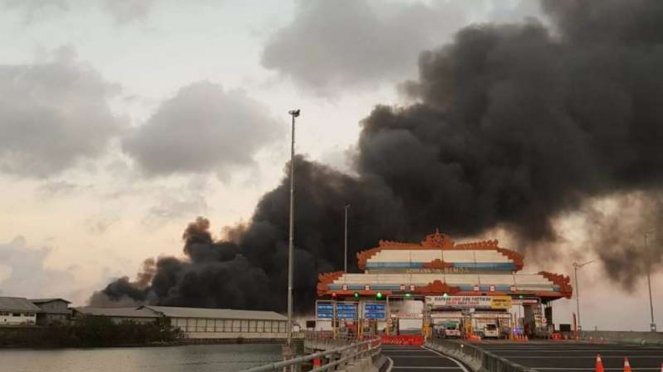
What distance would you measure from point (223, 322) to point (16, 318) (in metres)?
41.6

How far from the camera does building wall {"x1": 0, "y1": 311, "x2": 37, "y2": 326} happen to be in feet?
354

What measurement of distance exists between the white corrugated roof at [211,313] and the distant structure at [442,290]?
53097 millimetres

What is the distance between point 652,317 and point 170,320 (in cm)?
9045

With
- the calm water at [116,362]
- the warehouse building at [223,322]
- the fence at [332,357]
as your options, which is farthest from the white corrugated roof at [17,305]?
the fence at [332,357]

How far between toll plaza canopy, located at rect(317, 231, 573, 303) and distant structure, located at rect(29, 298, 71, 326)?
59351 millimetres

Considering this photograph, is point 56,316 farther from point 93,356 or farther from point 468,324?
point 468,324

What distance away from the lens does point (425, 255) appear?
3561 inches

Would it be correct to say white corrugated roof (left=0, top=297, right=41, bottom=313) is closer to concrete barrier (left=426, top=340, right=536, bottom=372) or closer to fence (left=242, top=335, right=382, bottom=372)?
fence (left=242, top=335, right=382, bottom=372)

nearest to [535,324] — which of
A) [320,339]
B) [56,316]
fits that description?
[320,339]

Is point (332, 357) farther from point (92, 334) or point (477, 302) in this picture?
point (92, 334)

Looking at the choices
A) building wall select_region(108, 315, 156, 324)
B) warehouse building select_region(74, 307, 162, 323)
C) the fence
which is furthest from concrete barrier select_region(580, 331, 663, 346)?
warehouse building select_region(74, 307, 162, 323)

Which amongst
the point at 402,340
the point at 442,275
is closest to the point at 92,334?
the point at 442,275

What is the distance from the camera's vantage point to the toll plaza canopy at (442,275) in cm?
7519

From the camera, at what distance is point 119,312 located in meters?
129
